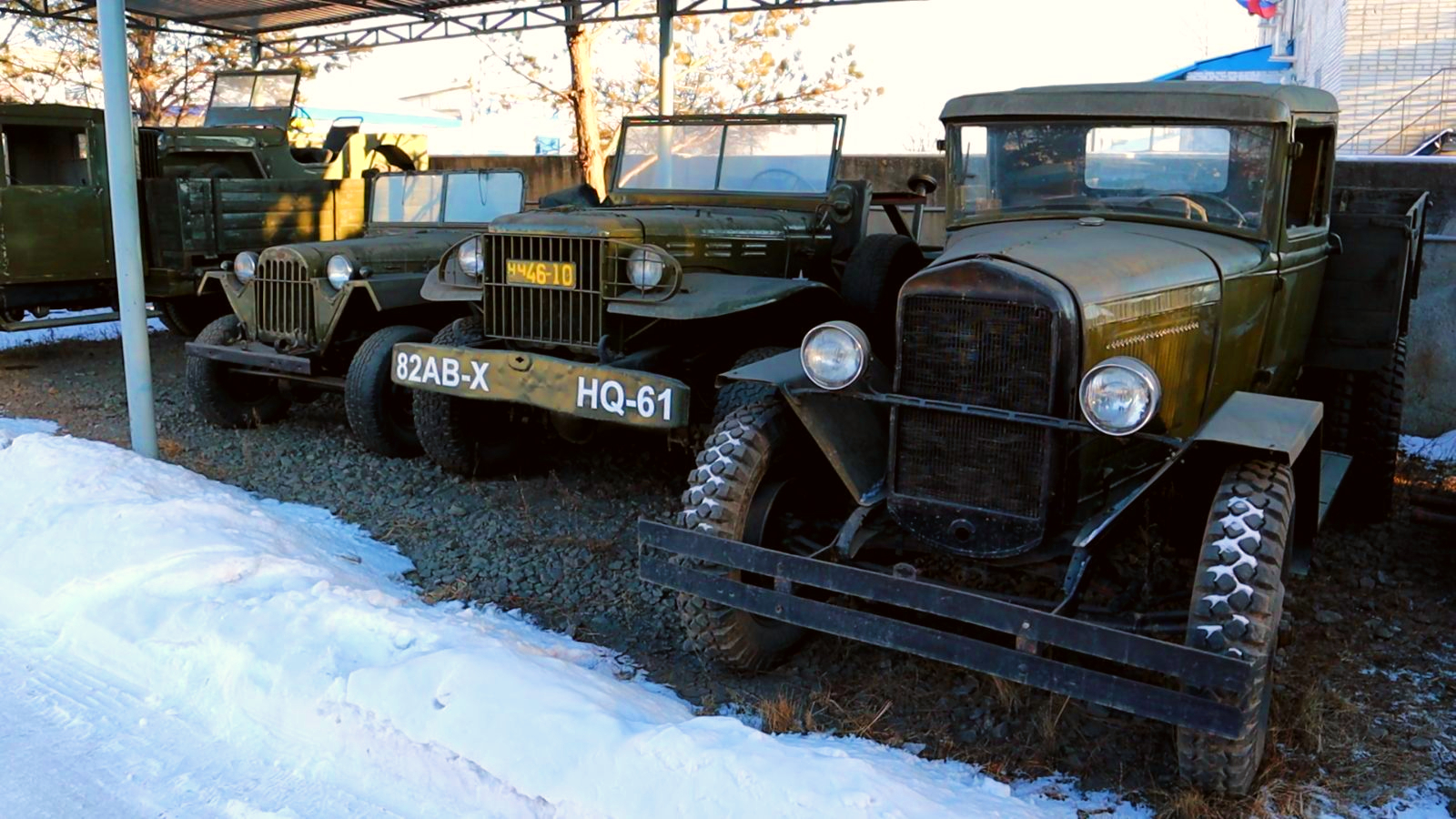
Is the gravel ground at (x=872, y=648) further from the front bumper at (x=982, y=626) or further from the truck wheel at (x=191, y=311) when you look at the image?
the truck wheel at (x=191, y=311)

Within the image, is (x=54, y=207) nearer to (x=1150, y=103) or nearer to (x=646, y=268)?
(x=646, y=268)

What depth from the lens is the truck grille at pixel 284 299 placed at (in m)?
6.95

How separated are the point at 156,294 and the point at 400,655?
7313 mm

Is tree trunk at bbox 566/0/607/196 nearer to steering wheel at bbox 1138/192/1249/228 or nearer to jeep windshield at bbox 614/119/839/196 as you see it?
jeep windshield at bbox 614/119/839/196

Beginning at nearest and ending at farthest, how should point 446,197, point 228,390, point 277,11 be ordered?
point 228,390 → point 446,197 → point 277,11

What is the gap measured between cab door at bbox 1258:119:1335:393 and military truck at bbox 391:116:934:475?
1858mm

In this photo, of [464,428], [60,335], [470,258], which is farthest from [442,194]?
[60,335]

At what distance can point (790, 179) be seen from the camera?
22.0 feet

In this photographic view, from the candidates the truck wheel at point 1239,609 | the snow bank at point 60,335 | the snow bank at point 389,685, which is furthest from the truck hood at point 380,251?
the truck wheel at point 1239,609

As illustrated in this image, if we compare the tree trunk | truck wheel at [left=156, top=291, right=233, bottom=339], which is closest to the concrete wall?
the tree trunk

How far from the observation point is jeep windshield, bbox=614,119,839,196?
6.68 m

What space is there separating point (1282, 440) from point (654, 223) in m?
3.21

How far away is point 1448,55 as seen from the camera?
20141 millimetres

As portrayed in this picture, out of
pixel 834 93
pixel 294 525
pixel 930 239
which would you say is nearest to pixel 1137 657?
pixel 294 525
